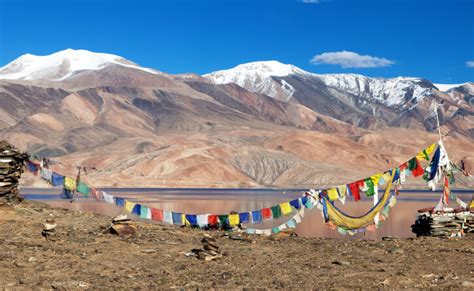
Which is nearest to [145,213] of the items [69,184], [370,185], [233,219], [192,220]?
[192,220]

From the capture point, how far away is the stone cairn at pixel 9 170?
55.3 ft

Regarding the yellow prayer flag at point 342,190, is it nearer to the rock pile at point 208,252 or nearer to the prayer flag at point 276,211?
the prayer flag at point 276,211

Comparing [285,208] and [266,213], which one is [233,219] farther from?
[285,208]

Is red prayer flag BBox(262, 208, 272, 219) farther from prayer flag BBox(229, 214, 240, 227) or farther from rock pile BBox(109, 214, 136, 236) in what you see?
rock pile BBox(109, 214, 136, 236)

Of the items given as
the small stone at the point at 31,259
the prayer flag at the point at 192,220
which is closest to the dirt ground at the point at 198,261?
the small stone at the point at 31,259

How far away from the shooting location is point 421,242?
17.5 metres

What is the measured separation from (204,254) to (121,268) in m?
2.05

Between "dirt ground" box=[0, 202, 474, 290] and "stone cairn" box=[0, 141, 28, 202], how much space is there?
0.46m

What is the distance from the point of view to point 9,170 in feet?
55.9

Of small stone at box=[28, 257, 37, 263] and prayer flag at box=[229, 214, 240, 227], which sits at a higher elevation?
prayer flag at box=[229, 214, 240, 227]

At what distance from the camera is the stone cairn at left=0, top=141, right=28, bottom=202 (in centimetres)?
1684

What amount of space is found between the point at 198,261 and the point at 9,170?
6289 mm

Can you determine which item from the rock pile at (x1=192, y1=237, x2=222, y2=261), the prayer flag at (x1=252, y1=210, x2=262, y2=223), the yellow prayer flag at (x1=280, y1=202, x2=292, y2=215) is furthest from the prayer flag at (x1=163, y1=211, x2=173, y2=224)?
the rock pile at (x1=192, y1=237, x2=222, y2=261)

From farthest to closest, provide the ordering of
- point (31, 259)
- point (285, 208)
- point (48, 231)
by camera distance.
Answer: point (285, 208) < point (48, 231) < point (31, 259)
